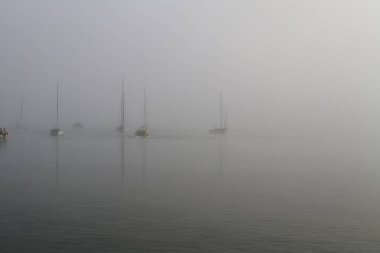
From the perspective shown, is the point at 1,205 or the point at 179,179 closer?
the point at 1,205

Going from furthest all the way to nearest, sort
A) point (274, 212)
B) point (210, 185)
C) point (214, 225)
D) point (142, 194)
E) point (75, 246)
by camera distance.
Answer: point (210, 185)
point (142, 194)
point (274, 212)
point (214, 225)
point (75, 246)

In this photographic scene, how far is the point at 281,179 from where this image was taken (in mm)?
36406

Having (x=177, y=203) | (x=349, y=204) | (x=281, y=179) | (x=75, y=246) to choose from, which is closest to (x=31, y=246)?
(x=75, y=246)

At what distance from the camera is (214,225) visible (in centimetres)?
1977

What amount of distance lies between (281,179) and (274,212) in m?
14.0

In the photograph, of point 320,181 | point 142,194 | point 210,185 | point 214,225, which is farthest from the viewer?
point 320,181

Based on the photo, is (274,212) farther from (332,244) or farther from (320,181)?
(320,181)

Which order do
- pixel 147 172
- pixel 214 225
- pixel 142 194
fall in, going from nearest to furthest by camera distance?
1. pixel 214 225
2. pixel 142 194
3. pixel 147 172

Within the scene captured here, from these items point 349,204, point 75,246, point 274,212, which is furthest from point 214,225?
point 349,204

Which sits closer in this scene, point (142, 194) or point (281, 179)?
point (142, 194)

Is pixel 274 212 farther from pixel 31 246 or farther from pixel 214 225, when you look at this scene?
pixel 31 246

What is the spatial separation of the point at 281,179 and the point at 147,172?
36.6ft

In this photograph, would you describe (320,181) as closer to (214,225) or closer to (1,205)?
(214,225)

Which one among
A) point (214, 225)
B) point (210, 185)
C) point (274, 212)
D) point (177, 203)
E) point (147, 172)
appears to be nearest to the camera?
point (214, 225)
